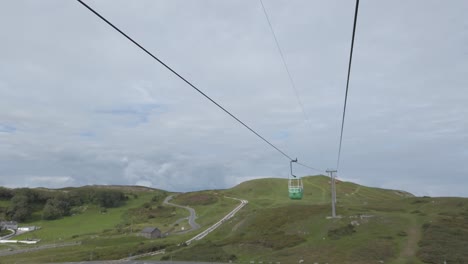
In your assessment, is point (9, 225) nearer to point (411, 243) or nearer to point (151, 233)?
point (151, 233)

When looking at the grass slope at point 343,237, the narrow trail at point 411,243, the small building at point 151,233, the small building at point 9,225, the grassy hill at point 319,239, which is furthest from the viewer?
the small building at point 9,225

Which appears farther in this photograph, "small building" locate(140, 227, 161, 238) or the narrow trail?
"small building" locate(140, 227, 161, 238)

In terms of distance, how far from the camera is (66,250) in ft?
373

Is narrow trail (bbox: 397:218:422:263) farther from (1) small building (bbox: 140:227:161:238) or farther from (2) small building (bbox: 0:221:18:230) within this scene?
(2) small building (bbox: 0:221:18:230)

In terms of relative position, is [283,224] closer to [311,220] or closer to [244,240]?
[311,220]

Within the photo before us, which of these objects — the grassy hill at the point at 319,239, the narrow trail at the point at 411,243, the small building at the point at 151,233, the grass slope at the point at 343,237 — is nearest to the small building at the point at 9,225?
the grassy hill at the point at 319,239

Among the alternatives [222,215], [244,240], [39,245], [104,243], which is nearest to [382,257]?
[244,240]

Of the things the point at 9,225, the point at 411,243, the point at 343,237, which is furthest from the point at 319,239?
the point at 9,225

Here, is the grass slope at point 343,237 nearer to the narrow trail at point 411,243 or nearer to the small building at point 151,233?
the narrow trail at point 411,243

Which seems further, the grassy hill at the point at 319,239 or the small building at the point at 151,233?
the small building at the point at 151,233

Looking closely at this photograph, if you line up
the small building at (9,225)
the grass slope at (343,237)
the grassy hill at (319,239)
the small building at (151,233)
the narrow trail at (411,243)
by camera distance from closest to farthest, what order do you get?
the narrow trail at (411,243) < the grass slope at (343,237) < the grassy hill at (319,239) < the small building at (151,233) < the small building at (9,225)

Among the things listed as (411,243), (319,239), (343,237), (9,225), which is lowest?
(9,225)

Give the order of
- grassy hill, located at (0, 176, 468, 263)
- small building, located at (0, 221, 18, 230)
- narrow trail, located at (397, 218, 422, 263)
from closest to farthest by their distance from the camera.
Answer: narrow trail, located at (397, 218, 422, 263) < grassy hill, located at (0, 176, 468, 263) < small building, located at (0, 221, 18, 230)

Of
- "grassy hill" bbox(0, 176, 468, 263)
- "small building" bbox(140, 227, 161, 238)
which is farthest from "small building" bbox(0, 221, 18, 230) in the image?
"small building" bbox(140, 227, 161, 238)
